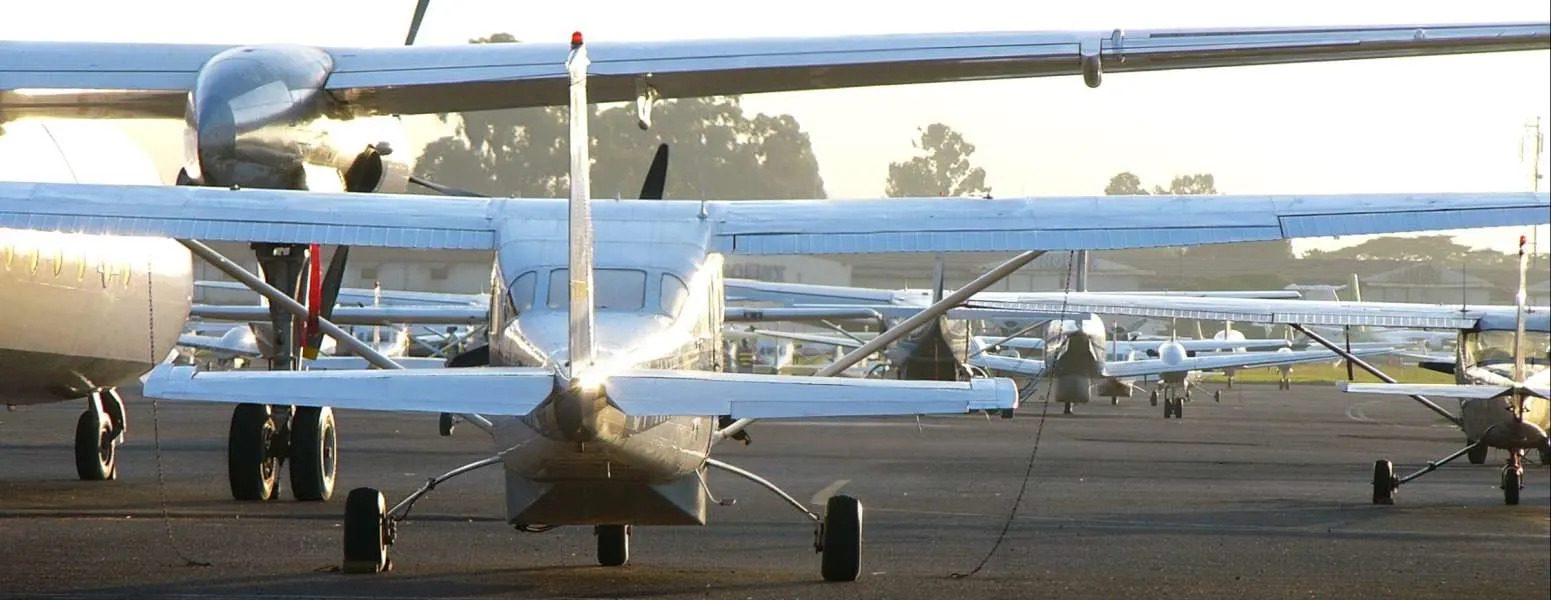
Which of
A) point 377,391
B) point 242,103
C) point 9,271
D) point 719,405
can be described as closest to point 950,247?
point 719,405

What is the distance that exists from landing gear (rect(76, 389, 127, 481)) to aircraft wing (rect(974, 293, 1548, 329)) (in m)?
7.82

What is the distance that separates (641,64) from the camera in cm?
1547

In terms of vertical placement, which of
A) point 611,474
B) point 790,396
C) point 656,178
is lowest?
point 611,474

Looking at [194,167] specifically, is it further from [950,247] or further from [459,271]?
[459,271]

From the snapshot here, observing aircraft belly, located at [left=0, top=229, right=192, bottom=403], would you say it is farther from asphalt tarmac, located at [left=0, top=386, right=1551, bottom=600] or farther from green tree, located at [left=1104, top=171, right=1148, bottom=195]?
green tree, located at [left=1104, top=171, right=1148, bottom=195]

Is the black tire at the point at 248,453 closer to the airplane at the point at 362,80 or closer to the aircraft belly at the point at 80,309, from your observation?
the airplane at the point at 362,80

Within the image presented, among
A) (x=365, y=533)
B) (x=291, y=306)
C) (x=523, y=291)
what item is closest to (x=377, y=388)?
(x=523, y=291)

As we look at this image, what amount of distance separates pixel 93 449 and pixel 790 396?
37.4ft

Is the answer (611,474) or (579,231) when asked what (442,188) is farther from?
(579,231)

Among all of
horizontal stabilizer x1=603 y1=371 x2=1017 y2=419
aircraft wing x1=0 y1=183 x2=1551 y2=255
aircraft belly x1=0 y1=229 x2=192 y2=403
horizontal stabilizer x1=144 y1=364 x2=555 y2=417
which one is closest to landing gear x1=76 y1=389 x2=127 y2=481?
aircraft belly x1=0 y1=229 x2=192 y2=403

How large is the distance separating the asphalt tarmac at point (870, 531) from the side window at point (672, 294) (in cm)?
150

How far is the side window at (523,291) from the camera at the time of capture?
982 cm

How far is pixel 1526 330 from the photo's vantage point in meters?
19.2

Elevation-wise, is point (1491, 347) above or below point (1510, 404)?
above
